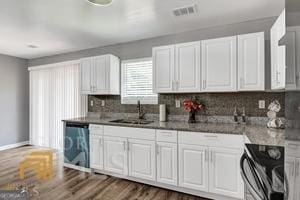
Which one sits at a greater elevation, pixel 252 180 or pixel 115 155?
pixel 252 180

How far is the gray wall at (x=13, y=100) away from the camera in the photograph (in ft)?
15.8

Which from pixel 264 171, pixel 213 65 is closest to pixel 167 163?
pixel 213 65

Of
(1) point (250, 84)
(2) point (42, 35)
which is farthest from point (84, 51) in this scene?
(1) point (250, 84)

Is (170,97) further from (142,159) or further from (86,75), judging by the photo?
(86,75)

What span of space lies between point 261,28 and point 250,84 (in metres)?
0.95

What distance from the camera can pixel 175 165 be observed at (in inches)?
103

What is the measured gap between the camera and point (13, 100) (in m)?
5.08

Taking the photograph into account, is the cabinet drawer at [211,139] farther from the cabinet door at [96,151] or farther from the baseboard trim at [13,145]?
the baseboard trim at [13,145]

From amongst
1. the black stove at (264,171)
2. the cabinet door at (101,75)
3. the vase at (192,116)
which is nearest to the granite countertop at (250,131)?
the black stove at (264,171)

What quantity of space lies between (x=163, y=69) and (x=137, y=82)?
0.84 meters

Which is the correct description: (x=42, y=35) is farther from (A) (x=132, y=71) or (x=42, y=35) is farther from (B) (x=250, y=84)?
(B) (x=250, y=84)

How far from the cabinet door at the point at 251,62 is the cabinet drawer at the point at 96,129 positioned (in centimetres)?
229

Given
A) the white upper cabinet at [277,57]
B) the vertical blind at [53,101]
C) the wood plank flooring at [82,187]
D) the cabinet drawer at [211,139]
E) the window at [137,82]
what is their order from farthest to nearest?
the vertical blind at [53,101], the window at [137,82], the wood plank flooring at [82,187], the cabinet drawer at [211,139], the white upper cabinet at [277,57]

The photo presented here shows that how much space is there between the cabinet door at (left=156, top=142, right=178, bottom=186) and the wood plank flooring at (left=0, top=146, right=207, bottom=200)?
20 centimetres
